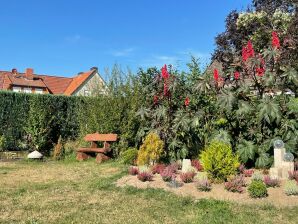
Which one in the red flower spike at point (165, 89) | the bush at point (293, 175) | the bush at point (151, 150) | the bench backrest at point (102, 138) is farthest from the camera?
the bench backrest at point (102, 138)

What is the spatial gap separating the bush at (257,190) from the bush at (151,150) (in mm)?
3169

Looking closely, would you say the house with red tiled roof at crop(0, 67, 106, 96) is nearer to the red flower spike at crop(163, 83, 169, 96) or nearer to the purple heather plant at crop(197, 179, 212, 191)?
the red flower spike at crop(163, 83, 169, 96)

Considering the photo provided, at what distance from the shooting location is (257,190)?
20.0 feet

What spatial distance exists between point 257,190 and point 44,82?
4740 centimetres

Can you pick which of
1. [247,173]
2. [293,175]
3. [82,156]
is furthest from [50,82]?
[293,175]

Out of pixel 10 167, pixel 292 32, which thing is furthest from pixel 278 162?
pixel 292 32

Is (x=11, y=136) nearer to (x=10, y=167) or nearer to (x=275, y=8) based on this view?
(x=10, y=167)

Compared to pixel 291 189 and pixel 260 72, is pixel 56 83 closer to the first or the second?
pixel 260 72

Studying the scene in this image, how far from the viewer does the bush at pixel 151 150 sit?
29.6ft

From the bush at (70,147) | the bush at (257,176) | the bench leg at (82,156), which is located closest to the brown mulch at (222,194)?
the bush at (257,176)

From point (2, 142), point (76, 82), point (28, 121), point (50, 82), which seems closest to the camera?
point (2, 142)

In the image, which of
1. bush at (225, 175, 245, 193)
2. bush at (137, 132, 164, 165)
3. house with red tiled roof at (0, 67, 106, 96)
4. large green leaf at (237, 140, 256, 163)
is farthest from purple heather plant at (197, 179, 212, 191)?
house with red tiled roof at (0, 67, 106, 96)

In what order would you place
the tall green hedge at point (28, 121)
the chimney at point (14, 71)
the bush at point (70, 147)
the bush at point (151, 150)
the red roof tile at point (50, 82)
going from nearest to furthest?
the bush at point (151, 150)
the bush at point (70, 147)
the tall green hedge at point (28, 121)
the red roof tile at point (50, 82)
the chimney at point (14, 71)

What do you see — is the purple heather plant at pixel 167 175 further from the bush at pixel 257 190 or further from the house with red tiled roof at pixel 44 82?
the house with red tiled roof at pixel 44 82
